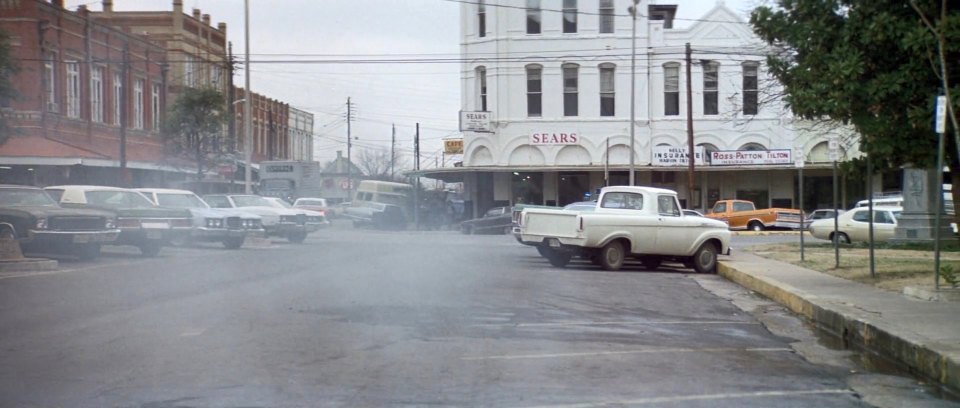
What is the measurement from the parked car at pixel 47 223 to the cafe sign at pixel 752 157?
29.8 meters

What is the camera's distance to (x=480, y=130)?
45750 mm

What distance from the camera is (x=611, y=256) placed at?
813 inches

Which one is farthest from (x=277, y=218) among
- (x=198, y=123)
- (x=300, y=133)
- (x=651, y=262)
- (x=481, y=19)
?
(x=481, y=19)

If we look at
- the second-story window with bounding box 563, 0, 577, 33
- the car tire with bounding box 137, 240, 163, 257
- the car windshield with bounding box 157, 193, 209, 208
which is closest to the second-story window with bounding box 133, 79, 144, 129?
the car windshield with bounding box 157, 193, 209, 208

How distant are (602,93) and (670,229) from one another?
85.8 ft

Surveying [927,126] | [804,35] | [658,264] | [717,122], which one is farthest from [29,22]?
[717,122]

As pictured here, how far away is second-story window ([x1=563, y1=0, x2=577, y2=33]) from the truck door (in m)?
26.5

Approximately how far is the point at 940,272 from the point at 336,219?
143 ft

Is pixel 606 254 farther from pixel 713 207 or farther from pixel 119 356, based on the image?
pixel 713 207

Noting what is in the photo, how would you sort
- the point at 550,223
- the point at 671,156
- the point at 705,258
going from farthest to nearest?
the point at 671,156, the point at 705,258, the point at 550,223

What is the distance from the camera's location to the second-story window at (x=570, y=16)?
46312mm

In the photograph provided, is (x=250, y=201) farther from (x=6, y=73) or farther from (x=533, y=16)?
(x=533, y=16)

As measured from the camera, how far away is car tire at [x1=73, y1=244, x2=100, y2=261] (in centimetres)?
2128

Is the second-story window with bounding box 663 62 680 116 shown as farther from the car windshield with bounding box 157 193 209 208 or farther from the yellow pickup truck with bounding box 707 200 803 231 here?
the car windshield with bounding box 157 193 209 208
